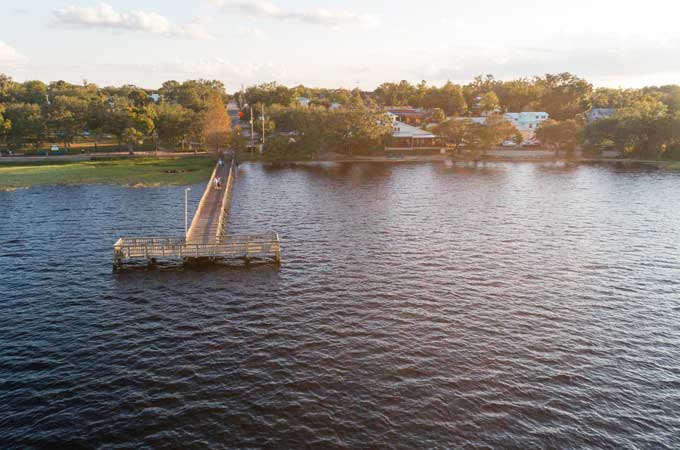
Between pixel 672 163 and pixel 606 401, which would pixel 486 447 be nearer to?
pixel 606 401

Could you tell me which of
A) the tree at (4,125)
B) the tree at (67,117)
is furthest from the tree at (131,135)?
the tree at (4,125)

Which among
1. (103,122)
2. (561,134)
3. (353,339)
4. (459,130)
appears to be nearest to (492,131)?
(459,130)

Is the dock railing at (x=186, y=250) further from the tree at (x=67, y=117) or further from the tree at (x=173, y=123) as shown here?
the tree at (x=67, y=117)

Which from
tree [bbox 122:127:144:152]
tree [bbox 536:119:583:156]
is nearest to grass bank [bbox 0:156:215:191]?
tree [bbox 122:127:144:152]

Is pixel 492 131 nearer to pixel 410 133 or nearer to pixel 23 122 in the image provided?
pixel 410 133

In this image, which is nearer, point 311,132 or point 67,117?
point 67,117

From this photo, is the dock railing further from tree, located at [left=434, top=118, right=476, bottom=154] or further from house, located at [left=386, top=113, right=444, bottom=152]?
tree, located at [left=434, top=118, right=476, bottom=154]

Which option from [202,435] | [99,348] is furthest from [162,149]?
[202,435]
